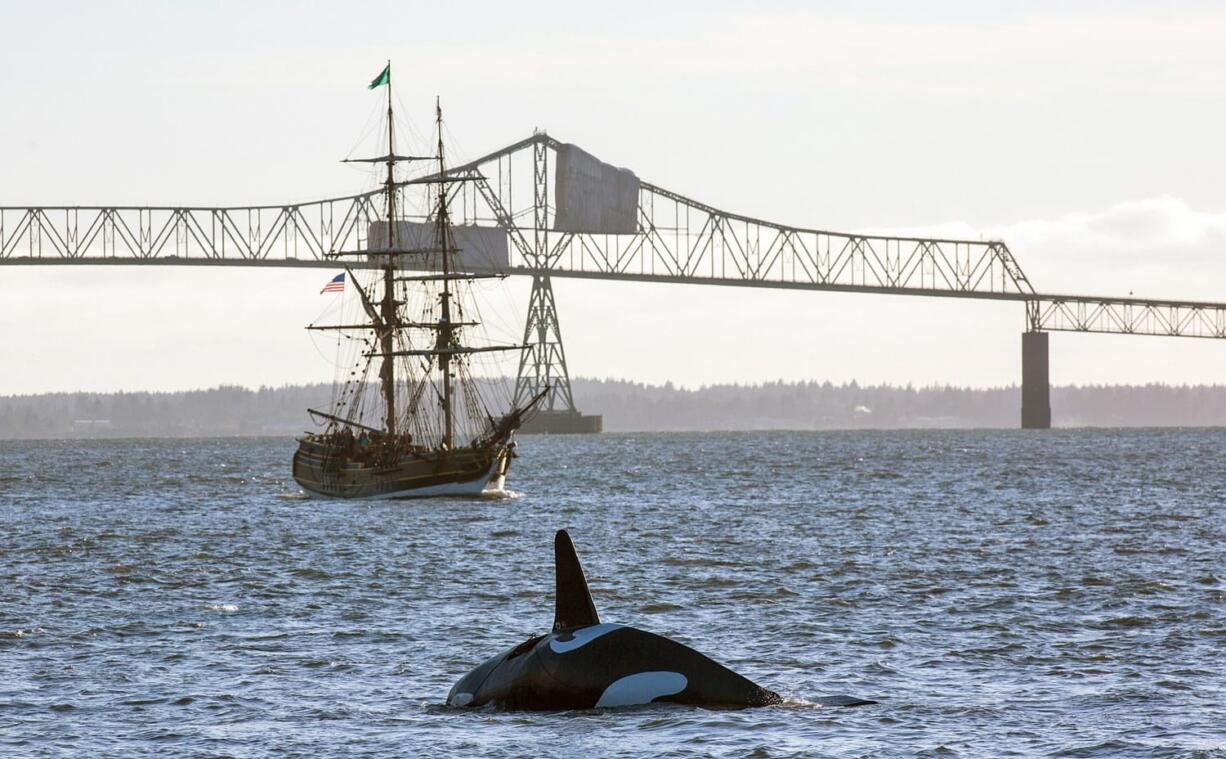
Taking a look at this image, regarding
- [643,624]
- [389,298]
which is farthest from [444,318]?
[643,624]

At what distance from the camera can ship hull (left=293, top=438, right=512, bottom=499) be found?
82.1m

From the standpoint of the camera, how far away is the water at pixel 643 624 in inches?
733

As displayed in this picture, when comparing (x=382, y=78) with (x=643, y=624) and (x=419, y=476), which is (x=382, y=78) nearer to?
(x=419, y=476)

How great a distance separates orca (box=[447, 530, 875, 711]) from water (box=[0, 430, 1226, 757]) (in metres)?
0.21

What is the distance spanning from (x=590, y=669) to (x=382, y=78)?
8136cm

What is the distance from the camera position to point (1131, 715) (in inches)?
765

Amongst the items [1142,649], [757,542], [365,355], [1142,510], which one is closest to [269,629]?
[1142,649]

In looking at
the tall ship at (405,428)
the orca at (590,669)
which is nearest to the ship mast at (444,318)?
the tall ship at (405,428)

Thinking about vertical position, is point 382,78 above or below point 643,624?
above

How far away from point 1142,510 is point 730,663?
42.9m

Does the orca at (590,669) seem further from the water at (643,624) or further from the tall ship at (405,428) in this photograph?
the tall ship at (405,428)

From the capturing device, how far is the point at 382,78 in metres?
97.0

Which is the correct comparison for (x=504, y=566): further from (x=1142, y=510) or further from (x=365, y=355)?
(x=365, y=355)

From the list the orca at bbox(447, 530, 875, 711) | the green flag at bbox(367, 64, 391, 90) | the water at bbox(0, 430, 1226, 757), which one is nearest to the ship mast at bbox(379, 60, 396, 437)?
the green flag at bbox(367, 64, 391, 90)
